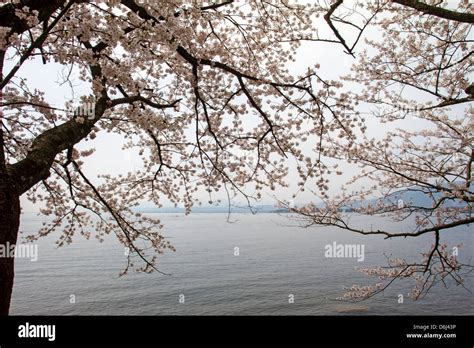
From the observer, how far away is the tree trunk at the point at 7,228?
3.44 m

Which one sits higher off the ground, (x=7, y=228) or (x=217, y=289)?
(x=7, y=228)

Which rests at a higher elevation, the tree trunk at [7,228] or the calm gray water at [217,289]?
the tree trunk at [7,228]

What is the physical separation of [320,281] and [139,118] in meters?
29.4

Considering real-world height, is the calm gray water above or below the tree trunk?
below

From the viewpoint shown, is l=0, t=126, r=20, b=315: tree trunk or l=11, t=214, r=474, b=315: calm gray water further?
l=11, t=214, r=474, b=315: calm gray water

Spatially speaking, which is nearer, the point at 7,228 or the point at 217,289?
the point at 7,228

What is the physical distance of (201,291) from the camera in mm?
27875

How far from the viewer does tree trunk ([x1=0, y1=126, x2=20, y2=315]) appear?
11.3 feet

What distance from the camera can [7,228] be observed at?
3.51 meters
